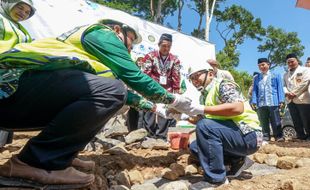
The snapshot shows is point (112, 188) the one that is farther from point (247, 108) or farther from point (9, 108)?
point (247, 108)

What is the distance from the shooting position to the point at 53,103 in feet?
5.15

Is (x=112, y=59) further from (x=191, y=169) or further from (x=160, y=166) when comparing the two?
(x=160, y=166)

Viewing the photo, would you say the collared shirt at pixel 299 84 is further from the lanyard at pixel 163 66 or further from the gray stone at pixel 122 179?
the gray stone at pixel 122 179

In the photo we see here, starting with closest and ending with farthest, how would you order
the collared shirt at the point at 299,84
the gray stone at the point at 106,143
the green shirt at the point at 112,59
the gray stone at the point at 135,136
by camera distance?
the green shirt at the point at 112,59
the gray stone at the point at 106,143
the gray stone at the point at 135,136
the collared shirt at the point at 299,84

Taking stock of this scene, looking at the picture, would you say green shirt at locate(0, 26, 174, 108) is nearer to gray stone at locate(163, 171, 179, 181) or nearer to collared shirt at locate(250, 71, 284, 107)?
gray stone at locate(163, 171, 179, 181)

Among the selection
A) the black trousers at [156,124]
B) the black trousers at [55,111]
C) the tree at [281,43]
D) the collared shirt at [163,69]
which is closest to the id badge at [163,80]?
the collared shirt at [163,69]

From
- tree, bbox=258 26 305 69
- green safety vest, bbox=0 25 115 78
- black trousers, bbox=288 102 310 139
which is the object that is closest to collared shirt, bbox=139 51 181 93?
green safety vest, bbox=0 25 115 78

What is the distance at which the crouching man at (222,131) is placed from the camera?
224 cm

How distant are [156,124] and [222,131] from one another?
1977mm

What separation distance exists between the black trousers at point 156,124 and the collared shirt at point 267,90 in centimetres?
194

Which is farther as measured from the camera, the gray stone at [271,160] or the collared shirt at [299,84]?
the collared shirt at [299,84]

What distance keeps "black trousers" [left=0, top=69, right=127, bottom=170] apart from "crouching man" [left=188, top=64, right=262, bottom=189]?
0.95 m

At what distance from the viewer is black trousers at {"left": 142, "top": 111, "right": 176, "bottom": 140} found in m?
4.05

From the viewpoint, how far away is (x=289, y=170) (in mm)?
2752
